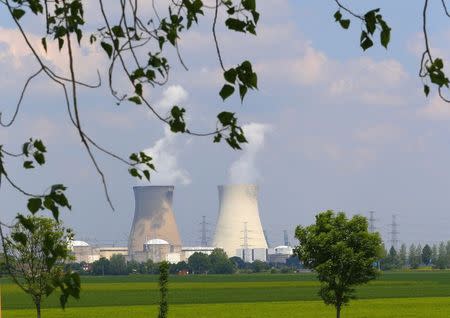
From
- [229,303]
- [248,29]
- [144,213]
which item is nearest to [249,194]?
[144,213]

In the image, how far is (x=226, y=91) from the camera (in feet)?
17.6

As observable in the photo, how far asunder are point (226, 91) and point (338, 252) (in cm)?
4173

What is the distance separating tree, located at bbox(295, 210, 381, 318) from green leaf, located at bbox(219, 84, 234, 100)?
41216 mm

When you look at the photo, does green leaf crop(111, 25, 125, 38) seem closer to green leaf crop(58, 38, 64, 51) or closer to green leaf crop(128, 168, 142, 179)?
green leaf crop(58, 38, 64, 51)

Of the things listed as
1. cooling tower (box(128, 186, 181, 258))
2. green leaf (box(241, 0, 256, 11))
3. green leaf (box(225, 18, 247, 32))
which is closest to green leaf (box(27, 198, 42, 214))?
green leaf (box(225, 18, 247, 32))

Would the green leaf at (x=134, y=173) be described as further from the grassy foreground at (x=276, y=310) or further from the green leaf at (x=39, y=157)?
the grassy foreground at (x=276, y=310)

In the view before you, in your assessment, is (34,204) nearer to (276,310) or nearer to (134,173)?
(134,173)

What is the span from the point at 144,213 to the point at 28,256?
479ft

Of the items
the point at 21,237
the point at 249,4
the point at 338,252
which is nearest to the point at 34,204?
the point at 21,237

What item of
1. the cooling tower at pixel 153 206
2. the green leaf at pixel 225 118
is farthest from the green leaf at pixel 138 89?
the cooling tower at pixel 153 206

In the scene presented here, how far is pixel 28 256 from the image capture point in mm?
42812

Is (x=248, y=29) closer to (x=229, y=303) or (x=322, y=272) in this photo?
(x=322, y=272)

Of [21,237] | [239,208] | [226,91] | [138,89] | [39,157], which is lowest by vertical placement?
[21,237]

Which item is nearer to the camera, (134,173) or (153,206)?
(134,173)
